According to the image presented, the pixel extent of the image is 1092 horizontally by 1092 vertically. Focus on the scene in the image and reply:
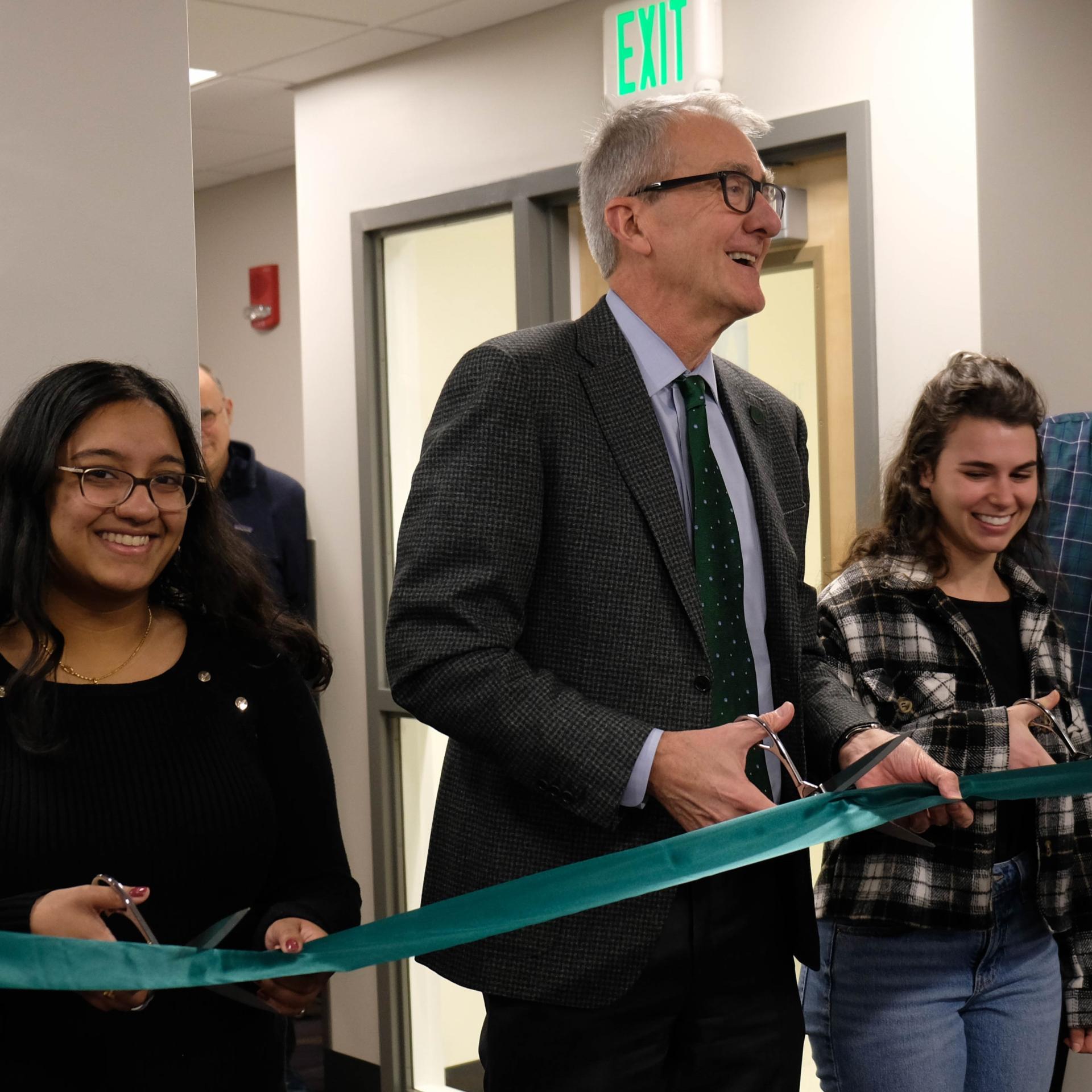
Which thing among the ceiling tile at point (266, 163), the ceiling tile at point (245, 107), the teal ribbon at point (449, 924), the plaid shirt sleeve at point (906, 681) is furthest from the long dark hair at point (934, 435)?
the ceiling tile at point (266, 163)

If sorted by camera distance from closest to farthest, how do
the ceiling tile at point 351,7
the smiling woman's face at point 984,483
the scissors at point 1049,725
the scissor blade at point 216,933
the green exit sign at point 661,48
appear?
the scissor blade at point 216,933, the scissors at point 1049,725, the smiling woman's face at point 984,483, the green exit sign at point 661,48, the ceiling tile at point 351,7

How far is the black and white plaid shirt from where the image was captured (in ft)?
7.01

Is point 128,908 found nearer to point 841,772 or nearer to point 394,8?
point 841,772

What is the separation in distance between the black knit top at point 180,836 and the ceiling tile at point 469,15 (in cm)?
248

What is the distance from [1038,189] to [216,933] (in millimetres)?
2482

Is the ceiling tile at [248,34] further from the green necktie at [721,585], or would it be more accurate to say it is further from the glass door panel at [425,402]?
the green necktie at [721,585]

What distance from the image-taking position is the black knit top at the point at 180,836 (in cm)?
161

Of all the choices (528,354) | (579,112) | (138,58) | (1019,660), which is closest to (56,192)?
(138,58)

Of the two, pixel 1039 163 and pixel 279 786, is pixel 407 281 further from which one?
pixel 279 786

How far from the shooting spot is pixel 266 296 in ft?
20.6

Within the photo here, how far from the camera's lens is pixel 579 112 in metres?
3.78

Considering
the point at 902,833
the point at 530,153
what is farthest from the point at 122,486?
the point at 530,153

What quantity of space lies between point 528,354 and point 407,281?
268 cm

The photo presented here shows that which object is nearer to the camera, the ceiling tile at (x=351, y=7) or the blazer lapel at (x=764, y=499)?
the blazer lapel at (x=764, y=499)
